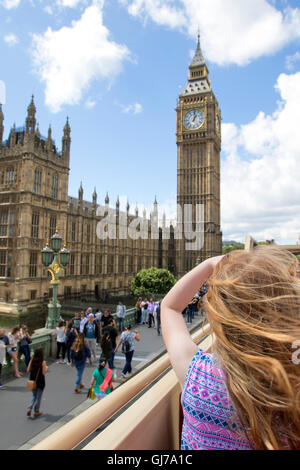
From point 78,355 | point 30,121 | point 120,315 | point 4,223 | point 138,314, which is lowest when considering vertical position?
point 138,314

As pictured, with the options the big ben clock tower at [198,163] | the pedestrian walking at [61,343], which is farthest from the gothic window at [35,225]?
the big ben clock tower at [198,163]

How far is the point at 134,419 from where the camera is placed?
1.19 m

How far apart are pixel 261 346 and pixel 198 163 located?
158 feet

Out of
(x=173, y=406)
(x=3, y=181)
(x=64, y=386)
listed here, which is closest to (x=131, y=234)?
(x=3, y=181)

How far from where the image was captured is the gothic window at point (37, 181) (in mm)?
24641

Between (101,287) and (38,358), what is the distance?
29.1m

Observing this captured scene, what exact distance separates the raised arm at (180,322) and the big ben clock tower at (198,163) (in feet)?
144

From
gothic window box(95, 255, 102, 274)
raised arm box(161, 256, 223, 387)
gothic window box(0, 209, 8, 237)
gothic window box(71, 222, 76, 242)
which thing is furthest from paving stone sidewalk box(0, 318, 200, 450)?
gothic window box(95, 255, 102, 274)

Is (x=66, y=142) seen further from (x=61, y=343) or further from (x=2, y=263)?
(x=61, y=343)

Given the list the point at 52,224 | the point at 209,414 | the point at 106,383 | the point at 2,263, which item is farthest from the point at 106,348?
the point at 52,224

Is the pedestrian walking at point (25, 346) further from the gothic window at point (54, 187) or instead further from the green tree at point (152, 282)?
the gothic window at point (54, 187)

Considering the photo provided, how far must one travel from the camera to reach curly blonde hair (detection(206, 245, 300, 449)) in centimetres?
77

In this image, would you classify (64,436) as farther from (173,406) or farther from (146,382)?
(173,406)

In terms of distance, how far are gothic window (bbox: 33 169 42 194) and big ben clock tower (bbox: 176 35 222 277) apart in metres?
25.7
